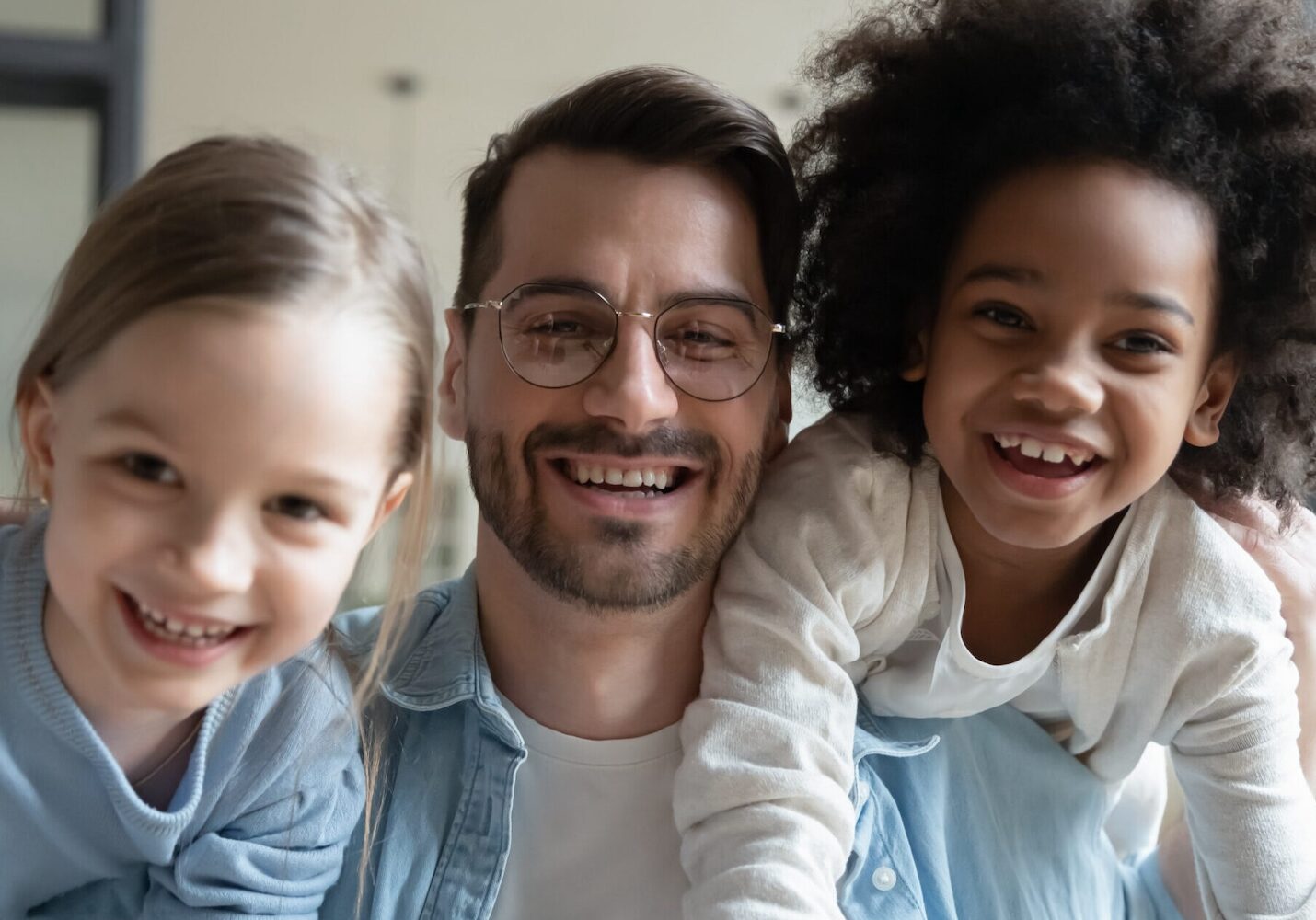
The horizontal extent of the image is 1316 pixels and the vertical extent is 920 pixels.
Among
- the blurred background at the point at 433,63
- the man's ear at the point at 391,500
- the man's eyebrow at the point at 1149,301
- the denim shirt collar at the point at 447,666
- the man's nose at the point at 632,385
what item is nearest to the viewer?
the man's ear at the point at 391,500

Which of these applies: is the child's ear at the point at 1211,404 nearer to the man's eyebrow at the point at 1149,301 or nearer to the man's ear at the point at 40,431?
the man's eyebrow at the point at 1149,301

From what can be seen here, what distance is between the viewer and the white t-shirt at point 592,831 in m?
1.52

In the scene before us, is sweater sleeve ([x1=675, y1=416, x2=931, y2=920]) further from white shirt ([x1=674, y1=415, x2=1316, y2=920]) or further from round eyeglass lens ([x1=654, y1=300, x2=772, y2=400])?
round eyeglass lens ([x1=654, y1=300, x2=772, y2=400])

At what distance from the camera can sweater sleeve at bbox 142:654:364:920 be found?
4.24 feet

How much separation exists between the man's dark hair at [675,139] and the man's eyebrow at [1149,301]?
42 centimetres

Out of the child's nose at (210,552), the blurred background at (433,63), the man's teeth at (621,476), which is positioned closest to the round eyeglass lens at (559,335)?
the man's teeth at (621,476)

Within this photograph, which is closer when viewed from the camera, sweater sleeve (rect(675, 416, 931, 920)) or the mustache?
sweater sleeve (rect(675, 416, 931, 920))

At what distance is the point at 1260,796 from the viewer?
1490mm

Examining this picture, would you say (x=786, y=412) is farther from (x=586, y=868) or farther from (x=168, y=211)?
(x=168, y=211)

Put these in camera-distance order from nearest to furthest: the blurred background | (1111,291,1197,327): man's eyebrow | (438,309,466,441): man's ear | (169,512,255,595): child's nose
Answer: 1. (169,512,255,595): child's nose
2. (1111,291,1197,327): man's eyebrow
3. (438,309,466,441): man's ear
4. the blurred background

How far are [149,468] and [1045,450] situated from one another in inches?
34.0

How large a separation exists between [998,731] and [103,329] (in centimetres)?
116

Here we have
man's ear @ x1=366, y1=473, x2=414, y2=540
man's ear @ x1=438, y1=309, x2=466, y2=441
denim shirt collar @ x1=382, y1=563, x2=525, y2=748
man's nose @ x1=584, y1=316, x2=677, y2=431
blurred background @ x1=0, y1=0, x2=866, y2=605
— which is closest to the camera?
man's ear @ x1=366, y1=473, x2=414, y2=540

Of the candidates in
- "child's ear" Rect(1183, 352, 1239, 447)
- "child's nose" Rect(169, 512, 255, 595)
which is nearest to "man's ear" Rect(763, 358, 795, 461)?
"child's ear" Rect(1183, 352, 1239, 447)
